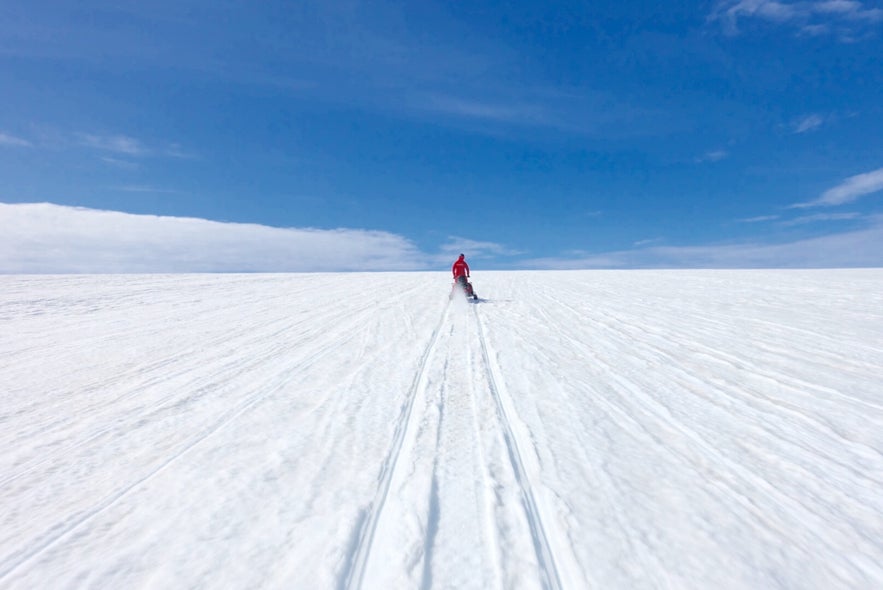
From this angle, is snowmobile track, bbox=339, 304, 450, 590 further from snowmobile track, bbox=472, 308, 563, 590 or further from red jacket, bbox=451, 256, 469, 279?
red jacket, bbox=451, 256, 469, 279

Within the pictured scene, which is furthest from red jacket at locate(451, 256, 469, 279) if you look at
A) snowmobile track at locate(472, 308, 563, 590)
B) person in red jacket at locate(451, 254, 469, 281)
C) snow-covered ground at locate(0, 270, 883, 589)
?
snowmobile track at locate(472, 308, 563, 590)

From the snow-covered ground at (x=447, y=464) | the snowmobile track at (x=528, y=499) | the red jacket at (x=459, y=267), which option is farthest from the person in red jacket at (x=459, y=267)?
the snowmobile track at (x=528, y=499)

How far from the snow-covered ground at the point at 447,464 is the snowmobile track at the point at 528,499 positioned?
18 millimetres

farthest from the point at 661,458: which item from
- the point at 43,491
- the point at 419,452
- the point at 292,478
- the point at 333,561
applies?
the point at 43,491

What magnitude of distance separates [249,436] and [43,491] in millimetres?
1338

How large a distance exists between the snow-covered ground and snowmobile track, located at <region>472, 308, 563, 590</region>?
18mm

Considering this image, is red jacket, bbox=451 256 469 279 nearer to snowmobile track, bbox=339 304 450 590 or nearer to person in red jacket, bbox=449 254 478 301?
person in red jacket, bbox=449 254 478 301

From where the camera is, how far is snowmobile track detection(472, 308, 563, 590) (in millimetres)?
2170

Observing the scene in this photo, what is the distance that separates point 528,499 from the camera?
276 cm

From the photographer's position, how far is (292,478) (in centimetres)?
→ 303

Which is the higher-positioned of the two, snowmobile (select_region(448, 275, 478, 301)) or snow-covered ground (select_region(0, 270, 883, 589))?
snowmobile (select_region(448, 275, 478, 301))

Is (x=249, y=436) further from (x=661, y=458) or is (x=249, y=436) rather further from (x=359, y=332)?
(x=359, y=332)

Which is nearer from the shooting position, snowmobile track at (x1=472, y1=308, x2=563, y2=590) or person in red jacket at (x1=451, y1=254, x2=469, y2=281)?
snowmobile track at (x1=472, y1=308, x2=563, y2=590)

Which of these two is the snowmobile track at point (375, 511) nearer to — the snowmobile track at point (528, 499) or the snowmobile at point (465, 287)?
the snowmobile track at point (528, 499)
